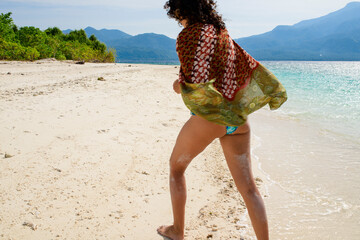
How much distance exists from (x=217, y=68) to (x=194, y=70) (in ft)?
0.43

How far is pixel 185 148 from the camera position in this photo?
5.62ft

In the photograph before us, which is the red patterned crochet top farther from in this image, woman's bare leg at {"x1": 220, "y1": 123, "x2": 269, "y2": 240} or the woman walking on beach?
woman's bare leg at {"x1": 220, "y1": 123, "x2": 269, "y2": 240}

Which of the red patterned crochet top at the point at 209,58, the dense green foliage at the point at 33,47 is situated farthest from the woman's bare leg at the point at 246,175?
the dense green foliage at the point at 33,47

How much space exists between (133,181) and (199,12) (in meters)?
2.05

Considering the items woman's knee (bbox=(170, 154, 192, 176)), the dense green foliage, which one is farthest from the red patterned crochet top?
the dense green foliage

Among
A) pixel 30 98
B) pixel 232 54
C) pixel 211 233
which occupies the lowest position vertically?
pixel 211 233

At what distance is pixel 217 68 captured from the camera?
1433mm

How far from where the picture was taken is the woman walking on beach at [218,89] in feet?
4.59

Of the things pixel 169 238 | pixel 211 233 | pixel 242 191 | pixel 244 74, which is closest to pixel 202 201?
pixel 211 233

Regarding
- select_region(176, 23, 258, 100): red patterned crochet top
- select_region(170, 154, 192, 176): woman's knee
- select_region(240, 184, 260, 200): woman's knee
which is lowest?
select_region(240, 184, 260, 200): woman's knee

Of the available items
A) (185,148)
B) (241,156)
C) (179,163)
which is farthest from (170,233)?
(241,156)

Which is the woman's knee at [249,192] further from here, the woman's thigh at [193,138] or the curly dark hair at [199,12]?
the curly dark hair at [199,12]

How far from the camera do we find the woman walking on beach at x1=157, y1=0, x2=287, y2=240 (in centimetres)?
140

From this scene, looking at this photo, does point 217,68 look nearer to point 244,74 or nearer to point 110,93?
point 244,74
